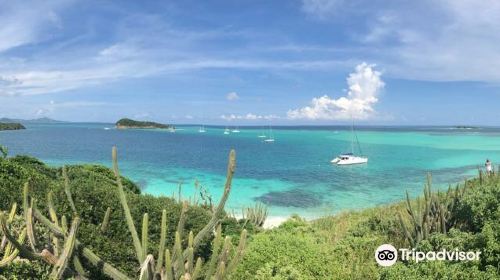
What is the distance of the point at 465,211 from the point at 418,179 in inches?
1190

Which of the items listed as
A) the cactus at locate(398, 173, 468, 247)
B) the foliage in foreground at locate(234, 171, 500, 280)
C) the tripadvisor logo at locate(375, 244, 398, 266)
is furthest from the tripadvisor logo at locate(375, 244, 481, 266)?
the cactus at locate(398, 173, 468, 247)

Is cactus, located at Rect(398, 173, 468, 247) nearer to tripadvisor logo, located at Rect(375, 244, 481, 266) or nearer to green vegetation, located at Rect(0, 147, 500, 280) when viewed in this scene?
green vegetation, located at Rect(0, 147, 500, 280)

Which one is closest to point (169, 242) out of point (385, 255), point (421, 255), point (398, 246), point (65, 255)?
point (65, 255)

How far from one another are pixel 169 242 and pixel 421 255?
463cm

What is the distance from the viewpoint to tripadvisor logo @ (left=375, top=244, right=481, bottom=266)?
6.14m

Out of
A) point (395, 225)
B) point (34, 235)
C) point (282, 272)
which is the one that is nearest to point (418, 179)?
point (395, 225)

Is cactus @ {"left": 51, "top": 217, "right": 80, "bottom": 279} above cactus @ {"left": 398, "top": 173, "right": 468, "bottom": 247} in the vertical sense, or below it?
above

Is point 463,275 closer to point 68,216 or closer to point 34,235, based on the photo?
point 34,235

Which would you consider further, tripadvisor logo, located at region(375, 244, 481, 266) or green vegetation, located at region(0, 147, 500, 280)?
tripadvisor logo, located at region(375, 244, 481, 266)

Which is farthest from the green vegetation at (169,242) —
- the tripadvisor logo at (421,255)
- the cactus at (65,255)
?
the tripadvisor logo at (421,255)

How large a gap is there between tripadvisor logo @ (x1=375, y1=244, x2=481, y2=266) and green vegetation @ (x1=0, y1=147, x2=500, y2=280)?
12cm

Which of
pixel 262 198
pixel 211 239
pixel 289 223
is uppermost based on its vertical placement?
pixel 211 239

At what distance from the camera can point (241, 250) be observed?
12.9ft

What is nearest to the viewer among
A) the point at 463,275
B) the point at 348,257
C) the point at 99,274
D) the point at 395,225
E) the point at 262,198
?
the point at 99,274
